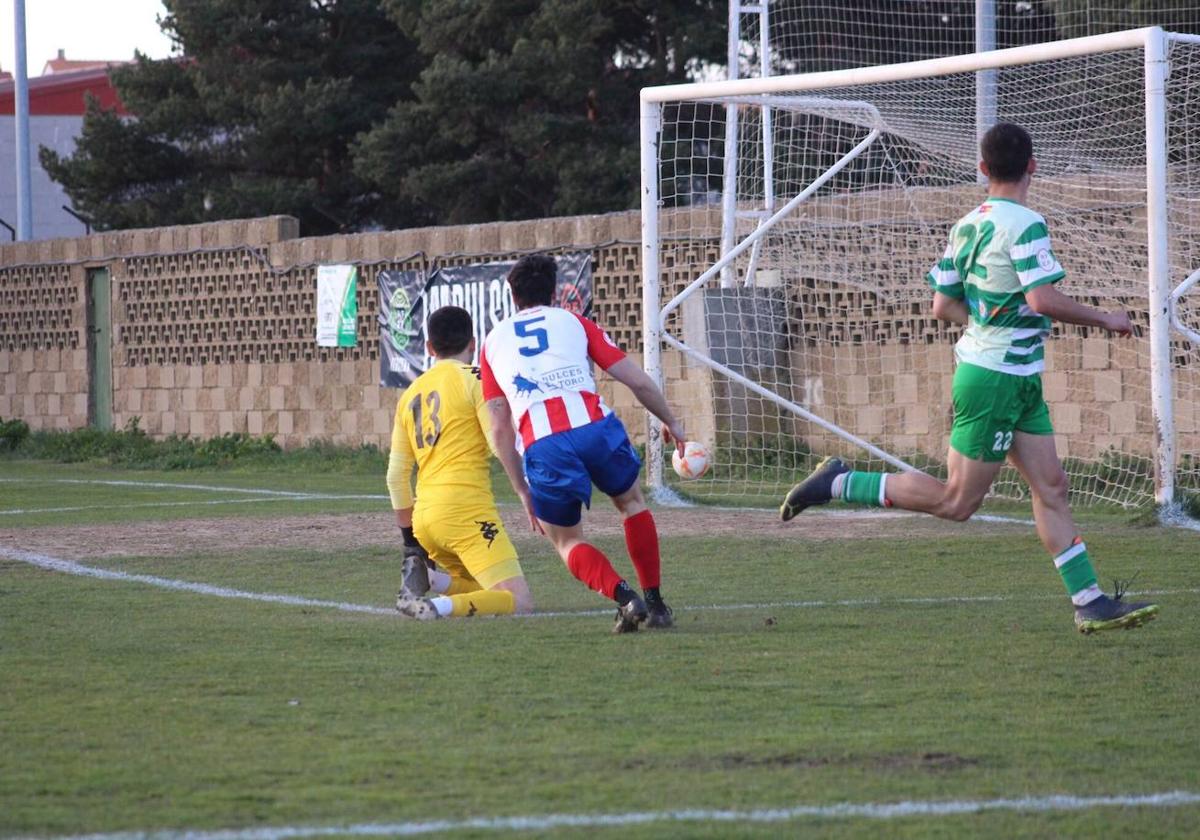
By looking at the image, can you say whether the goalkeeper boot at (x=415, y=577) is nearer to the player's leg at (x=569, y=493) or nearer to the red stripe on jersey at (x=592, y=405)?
the player's leg at (x=569, y=493)

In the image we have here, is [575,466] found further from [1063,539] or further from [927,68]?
[927,68]

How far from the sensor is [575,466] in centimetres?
731

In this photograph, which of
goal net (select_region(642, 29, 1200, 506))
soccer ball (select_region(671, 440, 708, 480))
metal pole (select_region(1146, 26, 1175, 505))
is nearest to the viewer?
soccer ball (select_region(671, 440, 708, 480))

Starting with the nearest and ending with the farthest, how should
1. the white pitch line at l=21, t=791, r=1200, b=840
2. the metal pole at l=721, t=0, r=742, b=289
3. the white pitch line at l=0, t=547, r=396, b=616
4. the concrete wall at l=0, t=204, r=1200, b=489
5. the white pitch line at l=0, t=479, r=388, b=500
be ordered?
the white pitch line at l=21, t=791, r=1200, b=840, the white pitch line at l=0, t=547, r=396, b=616, the concrete wall at l=0, t=204, r=1200, b=489, the white pitch line at l=0, t=479, r=388, b=500, the metal pole at l=721, t=0, r=742, b=289

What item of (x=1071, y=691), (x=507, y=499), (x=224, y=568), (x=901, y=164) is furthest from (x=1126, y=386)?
(x=1071, y=691)

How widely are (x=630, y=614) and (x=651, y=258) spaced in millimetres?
6746

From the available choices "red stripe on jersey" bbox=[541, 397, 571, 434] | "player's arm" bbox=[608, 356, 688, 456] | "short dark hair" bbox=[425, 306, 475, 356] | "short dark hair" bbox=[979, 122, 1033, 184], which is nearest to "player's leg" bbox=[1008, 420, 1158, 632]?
"short dark hair" bbox=[979, 122, 1033, 184]

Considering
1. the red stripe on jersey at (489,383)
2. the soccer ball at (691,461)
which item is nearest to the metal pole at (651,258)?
the soccer ball at (691,461)

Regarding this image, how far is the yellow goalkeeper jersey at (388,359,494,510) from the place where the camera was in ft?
25.9

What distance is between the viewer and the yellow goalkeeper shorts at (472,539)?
7828 millimetres

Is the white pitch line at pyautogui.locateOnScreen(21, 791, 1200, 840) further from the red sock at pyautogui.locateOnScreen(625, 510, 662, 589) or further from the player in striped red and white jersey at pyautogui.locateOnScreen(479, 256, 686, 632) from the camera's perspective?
the red sock at pyautogui.locateOnScreen(625, 510, 662, 589)

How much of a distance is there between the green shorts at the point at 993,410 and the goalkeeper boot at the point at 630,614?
136cm

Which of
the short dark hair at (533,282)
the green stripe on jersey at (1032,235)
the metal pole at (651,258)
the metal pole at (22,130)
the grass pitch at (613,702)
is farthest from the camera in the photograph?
the metal pole at (22,130)

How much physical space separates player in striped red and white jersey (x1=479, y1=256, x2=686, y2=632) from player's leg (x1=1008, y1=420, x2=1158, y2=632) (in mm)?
1360
